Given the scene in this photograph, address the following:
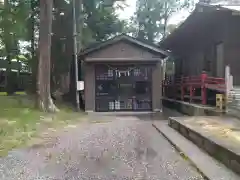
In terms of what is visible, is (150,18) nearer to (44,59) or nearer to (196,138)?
(44,59)

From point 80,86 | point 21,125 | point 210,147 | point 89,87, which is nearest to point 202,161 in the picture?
point 210,147

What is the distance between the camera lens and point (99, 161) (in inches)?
245

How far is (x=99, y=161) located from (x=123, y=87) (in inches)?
475

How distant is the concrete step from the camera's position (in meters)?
5.06

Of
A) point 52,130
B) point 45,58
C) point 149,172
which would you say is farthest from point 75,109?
point 149,172

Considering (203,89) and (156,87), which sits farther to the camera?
(156,87)

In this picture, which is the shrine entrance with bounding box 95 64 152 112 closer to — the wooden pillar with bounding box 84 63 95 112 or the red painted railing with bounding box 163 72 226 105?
the wooden pillar with bounding box 84 63 95 112

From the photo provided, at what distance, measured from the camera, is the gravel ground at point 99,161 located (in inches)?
209

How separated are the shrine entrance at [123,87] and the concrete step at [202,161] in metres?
9.56

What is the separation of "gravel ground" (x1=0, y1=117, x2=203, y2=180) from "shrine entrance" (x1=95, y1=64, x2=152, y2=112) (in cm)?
911

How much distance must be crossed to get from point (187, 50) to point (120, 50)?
5.86 metres

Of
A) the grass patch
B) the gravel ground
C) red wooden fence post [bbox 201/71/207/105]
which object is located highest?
red wooden fence post [bbox 201/71/207/105]

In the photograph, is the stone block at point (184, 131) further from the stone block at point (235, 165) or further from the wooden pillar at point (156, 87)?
the wooden pillar at point (156, 87)

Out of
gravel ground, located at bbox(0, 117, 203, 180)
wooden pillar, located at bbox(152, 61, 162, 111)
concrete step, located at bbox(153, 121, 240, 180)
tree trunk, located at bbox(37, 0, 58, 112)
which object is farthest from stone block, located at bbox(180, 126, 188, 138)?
wooden pillar, located at bbox(152, 61, 162, 111)
